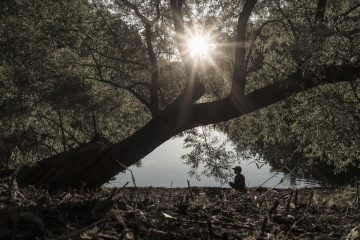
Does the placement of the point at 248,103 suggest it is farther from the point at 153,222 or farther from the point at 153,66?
the point at 153,222

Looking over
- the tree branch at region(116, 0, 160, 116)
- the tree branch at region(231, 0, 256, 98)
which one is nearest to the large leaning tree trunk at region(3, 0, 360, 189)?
the tree branch at region(231, 0, 256, 98)

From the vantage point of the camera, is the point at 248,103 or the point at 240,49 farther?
the point at 240,49

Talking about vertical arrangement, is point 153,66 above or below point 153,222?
above

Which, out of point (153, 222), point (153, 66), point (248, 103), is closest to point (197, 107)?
point (248, 103)

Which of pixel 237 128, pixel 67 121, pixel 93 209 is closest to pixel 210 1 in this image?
pixel 237 128

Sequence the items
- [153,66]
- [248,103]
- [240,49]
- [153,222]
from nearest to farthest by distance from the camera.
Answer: [153,222] < [248,103] < [240,49] < [153,66]

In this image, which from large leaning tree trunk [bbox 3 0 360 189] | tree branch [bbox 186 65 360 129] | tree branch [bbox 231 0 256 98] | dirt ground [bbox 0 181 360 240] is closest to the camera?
dirt ground [bbox 0 181 360 240]

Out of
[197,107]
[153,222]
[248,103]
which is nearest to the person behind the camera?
[153,222]

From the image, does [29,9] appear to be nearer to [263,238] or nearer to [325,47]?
[325,47]

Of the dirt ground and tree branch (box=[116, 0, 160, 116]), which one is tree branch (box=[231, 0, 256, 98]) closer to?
tree branch (box=[116, 0, 160, 116])

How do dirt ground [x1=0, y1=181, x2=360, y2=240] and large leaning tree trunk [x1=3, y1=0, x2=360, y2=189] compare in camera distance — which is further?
large leaning tree trunk [x1=3, y1=0, x2=360, y2=189]

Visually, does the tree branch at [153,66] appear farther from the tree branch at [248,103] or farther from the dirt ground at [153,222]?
the dirt ground at [153,222]

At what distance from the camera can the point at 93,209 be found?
12.9 feet

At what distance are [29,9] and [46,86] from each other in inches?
120
